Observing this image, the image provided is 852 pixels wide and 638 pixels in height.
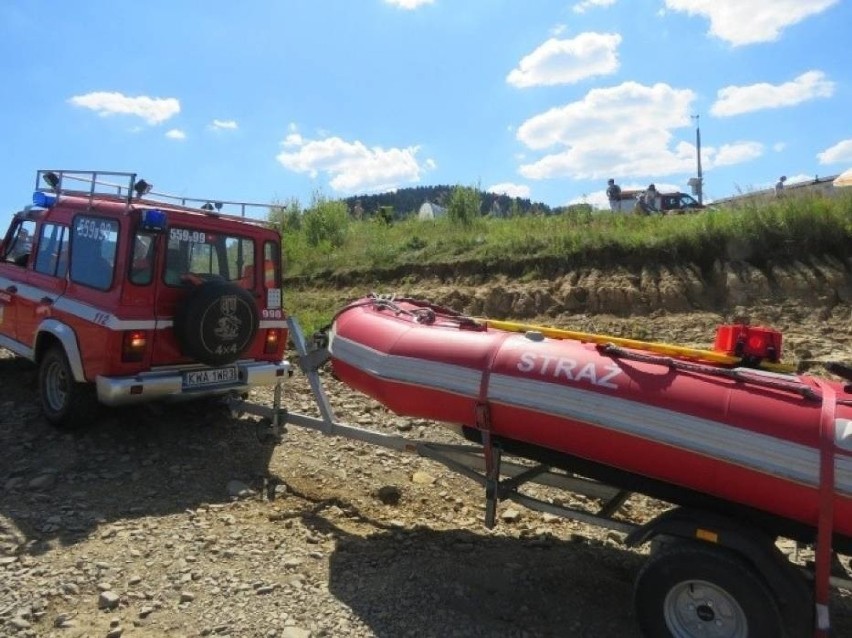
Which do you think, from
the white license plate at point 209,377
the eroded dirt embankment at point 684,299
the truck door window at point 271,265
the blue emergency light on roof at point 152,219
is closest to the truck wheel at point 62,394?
the white license plate at point 209,377

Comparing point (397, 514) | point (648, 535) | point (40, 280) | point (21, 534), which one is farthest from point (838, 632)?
point (40, 280)

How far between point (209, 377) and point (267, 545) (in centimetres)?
187

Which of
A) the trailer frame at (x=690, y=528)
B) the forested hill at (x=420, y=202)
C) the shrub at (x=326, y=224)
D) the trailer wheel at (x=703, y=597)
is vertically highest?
the forested hill at (x=420, y=202)

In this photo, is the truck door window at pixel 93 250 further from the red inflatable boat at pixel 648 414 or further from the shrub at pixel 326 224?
the shrub at pixel 326 224

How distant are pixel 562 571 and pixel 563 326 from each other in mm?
5289

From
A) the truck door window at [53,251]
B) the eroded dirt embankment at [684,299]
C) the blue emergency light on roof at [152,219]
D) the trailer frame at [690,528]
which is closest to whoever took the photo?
the trailer frame at [690,528]

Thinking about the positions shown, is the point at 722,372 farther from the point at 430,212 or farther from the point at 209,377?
the point at 430,212

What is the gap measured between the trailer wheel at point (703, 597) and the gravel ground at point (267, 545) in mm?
347

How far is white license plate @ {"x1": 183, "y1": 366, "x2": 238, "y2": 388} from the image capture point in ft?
18.3

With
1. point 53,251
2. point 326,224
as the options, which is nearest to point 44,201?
point 53,251

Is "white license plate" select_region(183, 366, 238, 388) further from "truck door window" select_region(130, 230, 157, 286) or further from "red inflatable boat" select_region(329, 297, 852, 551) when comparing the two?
"red inflatable boat" select_region(329, 297, 852, 551)

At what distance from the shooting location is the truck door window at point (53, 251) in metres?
5.91

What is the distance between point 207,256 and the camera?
5863 mm

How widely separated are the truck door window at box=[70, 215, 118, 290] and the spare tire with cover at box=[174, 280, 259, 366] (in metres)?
0.64
